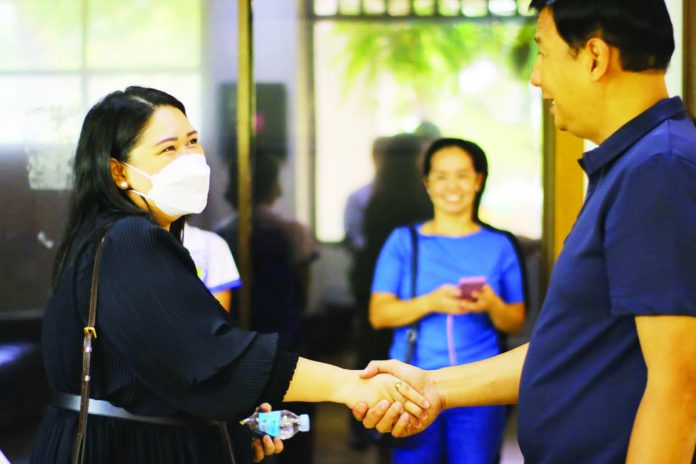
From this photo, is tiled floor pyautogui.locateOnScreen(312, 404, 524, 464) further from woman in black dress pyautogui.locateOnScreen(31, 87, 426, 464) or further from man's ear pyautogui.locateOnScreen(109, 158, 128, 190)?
man's ear pyautogui.locateOnScreen(109, 158, 128, 190)

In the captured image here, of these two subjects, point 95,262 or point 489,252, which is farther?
point 489,252

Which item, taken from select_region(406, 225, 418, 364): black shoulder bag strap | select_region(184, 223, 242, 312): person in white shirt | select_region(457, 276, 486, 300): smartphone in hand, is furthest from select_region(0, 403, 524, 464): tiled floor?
select_region(184, 223, 242, 312): person in white shirt

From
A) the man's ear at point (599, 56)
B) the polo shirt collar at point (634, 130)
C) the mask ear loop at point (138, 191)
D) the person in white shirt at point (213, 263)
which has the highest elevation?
the man's ear at point (599, 56)

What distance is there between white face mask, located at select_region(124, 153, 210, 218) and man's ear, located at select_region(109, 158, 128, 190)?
3cm

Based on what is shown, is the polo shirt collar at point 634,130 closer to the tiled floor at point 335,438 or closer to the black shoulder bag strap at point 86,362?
the black shoulder bag strap at point 86,362

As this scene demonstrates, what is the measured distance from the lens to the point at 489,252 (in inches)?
168

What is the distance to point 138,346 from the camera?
2219 mm

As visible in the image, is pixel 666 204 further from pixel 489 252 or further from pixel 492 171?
pixel 492 171

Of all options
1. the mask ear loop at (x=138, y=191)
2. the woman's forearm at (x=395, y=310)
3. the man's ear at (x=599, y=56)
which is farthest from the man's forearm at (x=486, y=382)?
the woman's forearm at (x=395, y=310)

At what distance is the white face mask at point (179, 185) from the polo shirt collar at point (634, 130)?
108cm

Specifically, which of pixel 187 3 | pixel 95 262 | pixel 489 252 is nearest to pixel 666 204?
pixel 95 262

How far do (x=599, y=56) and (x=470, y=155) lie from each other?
7.47ft

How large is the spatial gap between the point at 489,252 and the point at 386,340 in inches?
30.4

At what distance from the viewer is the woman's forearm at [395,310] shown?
13.6 ft
